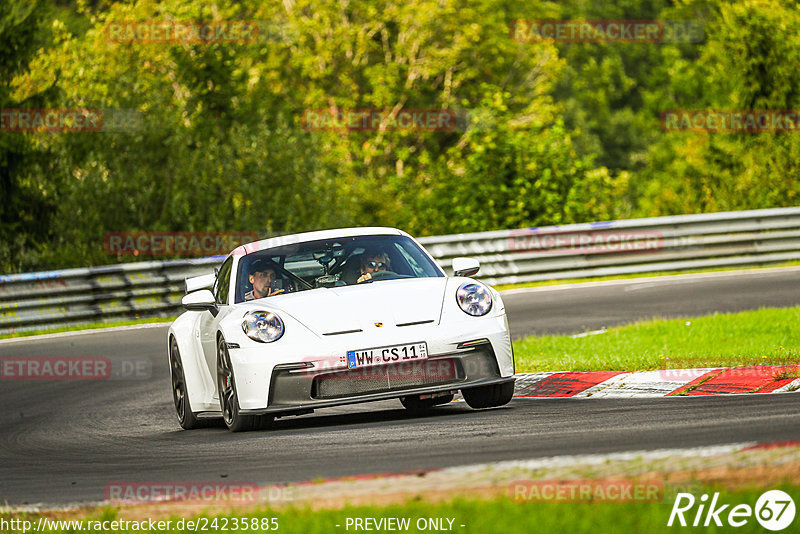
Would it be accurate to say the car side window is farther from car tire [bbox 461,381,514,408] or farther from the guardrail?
the guardrail

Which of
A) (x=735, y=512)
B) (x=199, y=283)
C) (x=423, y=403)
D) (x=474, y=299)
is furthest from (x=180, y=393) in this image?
(x=735, y=512)

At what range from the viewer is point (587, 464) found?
17.9 ft

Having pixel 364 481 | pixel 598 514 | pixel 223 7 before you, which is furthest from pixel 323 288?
pixel 223 7

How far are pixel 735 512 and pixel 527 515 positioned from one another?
0.72 metres

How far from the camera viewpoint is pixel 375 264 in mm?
9445

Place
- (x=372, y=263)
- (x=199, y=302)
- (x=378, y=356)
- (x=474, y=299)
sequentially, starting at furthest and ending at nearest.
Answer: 1. (x=372, y=263)
2. (x=199, y=302)
3. (x=474, y=299)
4. (x=378, y=356)

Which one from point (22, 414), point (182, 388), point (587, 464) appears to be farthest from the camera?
point (22, 414)

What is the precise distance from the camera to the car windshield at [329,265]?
9.28 metres

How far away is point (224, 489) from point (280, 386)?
2.35 meters

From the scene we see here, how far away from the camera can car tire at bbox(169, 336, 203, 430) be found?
978 cm

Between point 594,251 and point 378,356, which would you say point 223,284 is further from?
point 594,251

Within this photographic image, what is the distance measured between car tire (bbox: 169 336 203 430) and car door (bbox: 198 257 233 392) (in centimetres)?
51

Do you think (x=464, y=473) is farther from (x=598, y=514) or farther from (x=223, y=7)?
(x=223, y=7)

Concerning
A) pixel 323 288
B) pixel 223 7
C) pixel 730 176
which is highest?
pixel 223 7
